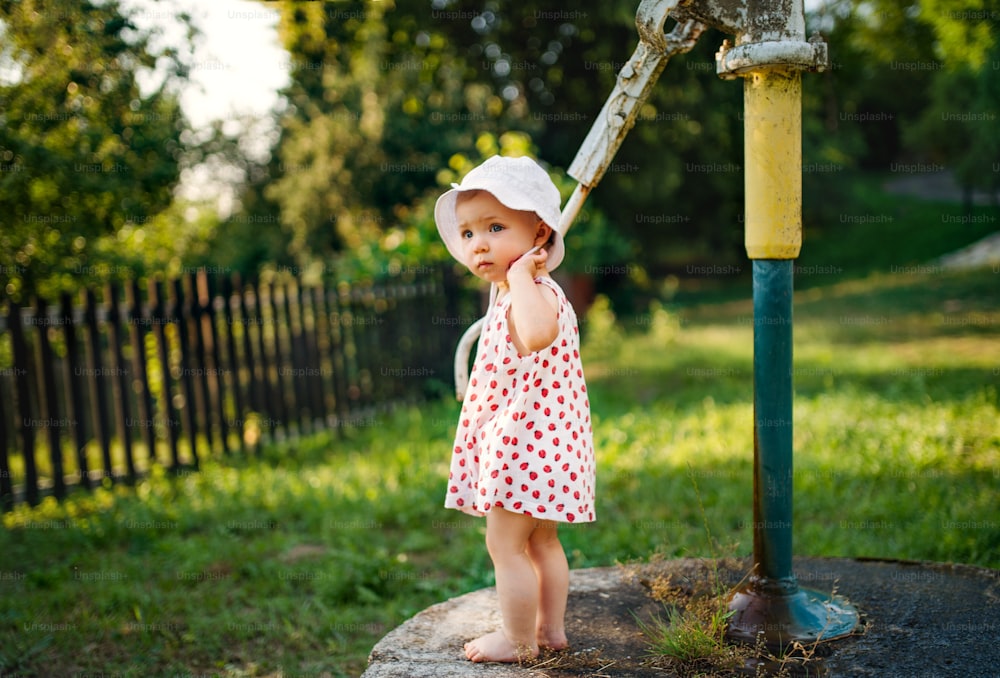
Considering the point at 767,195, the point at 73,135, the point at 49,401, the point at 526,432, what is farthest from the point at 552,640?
the point at 73,135

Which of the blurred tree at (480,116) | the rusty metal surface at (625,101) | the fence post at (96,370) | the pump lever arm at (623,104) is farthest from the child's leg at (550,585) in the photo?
the blurred tree at (480,116)

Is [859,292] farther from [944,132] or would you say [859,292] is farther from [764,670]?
[764,670]

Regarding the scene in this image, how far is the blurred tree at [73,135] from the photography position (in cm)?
520

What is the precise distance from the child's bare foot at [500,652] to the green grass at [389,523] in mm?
768

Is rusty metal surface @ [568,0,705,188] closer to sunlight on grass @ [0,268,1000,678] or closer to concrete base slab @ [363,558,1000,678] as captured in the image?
sunlight on grass @ [0,268,1000,678]

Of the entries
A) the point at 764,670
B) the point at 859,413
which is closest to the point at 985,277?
the point at 859,413

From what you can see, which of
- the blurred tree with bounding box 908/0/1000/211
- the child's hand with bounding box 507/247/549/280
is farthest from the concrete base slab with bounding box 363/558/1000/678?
the blurred tree with bounding box 908/0/1000/211

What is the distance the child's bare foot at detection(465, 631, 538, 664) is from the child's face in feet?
3.21

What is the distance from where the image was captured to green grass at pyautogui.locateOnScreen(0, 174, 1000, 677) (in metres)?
3.36

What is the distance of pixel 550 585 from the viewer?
236 centimetres

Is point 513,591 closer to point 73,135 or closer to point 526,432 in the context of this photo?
point 526,432

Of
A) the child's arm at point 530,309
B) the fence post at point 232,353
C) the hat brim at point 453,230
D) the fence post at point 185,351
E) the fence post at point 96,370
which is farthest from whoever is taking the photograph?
the fence post at point 232,353

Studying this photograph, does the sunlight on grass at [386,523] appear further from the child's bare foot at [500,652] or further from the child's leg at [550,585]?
the child's bare foot at [500,652]

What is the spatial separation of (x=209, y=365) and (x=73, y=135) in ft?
6.05
